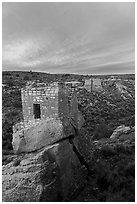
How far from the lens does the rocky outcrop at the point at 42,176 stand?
16.3 feet

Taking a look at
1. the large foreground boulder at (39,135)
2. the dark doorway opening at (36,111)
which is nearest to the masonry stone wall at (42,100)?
the dark doorway opening at (36,111)

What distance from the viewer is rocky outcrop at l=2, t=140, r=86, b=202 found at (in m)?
4.97

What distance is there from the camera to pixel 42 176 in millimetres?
5113

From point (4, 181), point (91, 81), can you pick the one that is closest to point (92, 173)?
point (4, 181)

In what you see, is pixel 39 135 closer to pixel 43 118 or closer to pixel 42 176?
pixel 43 118

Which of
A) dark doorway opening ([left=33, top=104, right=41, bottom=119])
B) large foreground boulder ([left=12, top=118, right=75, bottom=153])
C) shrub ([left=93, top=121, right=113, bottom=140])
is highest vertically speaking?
dark doorway opening ([left=33, top=104, right=41, bottom=119])

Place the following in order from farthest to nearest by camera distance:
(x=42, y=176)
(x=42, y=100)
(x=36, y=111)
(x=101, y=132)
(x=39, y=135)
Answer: (x=101, y=132) → (x=36, y=111) → (x=42, y=100) → (x=39, y=135) → (x=42, y=176)

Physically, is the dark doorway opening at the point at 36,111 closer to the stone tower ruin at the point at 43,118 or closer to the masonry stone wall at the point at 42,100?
the stone tower ruin at the point at 43,118

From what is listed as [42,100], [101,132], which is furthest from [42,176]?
[101,132]

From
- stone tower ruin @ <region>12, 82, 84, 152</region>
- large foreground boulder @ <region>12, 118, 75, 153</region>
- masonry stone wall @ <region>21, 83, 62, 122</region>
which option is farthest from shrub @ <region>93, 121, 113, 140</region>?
masonry stone wall @ <region>21, 83, 62, 122</region>

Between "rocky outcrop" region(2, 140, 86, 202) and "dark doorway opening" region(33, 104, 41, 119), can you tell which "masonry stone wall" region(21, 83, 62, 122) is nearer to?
"dark doorway opening" region(33, 104, 41, 119)

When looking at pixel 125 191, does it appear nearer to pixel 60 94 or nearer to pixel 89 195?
pixel 89 195

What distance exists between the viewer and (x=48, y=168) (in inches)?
208

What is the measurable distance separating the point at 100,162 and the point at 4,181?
14.0 ft
